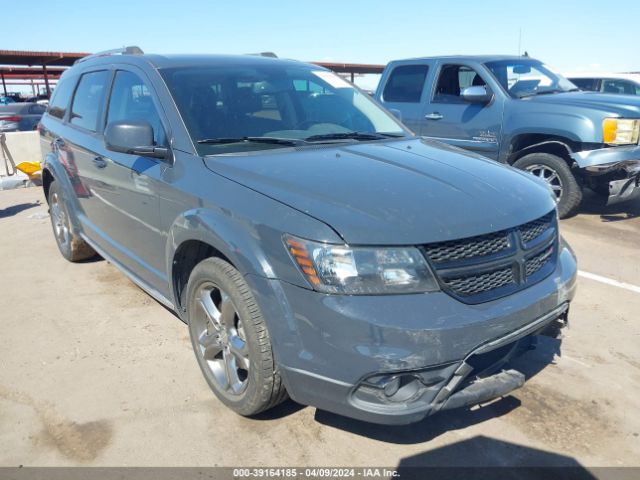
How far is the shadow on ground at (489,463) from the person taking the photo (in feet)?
8.04

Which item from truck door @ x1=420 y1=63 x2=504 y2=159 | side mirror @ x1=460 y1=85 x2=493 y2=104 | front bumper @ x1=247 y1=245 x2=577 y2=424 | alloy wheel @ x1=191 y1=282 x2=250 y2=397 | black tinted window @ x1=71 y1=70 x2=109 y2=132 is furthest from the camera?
truck door @ x1=420 y1=63 x2=504 y2=159

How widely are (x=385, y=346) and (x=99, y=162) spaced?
2760 millimetres

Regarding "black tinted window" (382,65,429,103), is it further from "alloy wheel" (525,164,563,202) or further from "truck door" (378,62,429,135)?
"alloy wheel" (525,164,563,202)

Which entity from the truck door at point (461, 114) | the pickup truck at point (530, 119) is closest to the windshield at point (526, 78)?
the pickup truck at point (530, 119)

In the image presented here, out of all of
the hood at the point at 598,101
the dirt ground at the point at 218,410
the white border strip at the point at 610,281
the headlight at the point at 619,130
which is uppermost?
the hood at the point at 598,101

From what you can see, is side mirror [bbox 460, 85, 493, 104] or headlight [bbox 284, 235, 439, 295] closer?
headlight [bbox 284, 235, 439, 295]

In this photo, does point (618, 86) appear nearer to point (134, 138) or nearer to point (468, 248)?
point (468, 248)

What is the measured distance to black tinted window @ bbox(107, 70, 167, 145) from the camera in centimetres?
329

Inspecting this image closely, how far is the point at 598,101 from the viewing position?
6.38m

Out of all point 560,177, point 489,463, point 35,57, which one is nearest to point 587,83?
point 560,177

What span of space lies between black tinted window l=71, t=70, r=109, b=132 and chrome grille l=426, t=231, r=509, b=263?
303 cm

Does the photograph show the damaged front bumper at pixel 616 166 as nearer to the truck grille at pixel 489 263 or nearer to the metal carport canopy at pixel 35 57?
the truck grille at pixel 489 263

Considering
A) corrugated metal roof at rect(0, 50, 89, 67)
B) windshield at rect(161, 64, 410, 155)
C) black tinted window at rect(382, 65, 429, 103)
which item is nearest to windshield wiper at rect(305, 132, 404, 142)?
windshield at rect(161, 64, 410, 155)

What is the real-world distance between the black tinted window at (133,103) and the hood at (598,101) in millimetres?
4882
